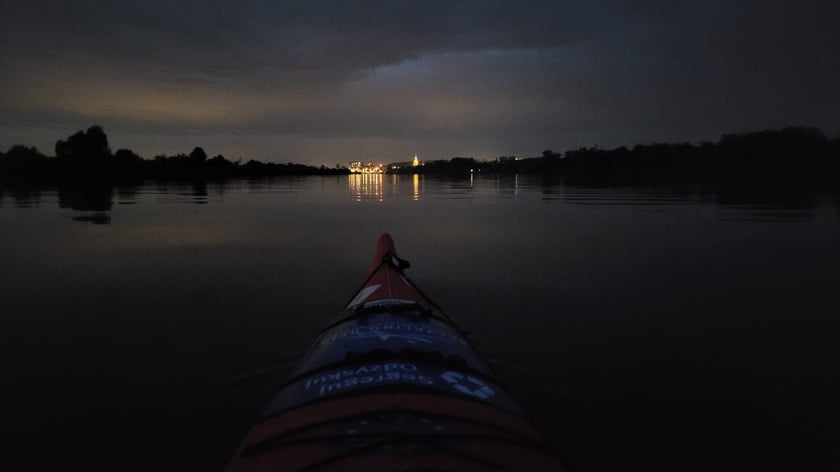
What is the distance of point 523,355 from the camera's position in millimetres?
6480

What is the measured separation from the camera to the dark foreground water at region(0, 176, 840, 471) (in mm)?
4535

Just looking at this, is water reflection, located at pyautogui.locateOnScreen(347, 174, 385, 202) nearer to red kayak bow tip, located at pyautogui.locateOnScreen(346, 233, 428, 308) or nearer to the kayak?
red kayak bow tip, located at pyautogui.locateOnScreen(346, 233, 428, 308)

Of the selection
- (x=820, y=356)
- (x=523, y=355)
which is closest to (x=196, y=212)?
(x=523, y=355)

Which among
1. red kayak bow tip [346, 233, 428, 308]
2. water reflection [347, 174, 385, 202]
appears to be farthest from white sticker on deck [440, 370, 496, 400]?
water reflection [347, 174, 385, 202]

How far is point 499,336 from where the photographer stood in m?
7.23

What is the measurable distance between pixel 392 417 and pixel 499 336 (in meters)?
4.67

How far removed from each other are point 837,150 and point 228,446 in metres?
102

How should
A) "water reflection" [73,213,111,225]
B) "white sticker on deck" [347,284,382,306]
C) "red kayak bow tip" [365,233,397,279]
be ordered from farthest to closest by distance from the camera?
"water reflection" [73,213,111,225] → "red kayak bow tip" [365,233,397,279] → "white sticker on deck" [347,284,382,306]

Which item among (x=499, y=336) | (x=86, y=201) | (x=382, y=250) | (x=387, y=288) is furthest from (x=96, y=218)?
(x=499, y=336)

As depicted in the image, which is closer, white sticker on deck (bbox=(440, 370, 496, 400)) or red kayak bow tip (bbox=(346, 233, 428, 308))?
white sticker on deck (bbox=(440, 370, 496, 400))

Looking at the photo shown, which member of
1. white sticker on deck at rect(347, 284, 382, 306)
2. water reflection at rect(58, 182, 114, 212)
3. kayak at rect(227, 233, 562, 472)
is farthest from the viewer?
water reflection at rect(58, 182, 114, 212)

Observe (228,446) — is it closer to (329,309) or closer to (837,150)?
(329,309)

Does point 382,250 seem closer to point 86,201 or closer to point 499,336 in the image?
point 499,336

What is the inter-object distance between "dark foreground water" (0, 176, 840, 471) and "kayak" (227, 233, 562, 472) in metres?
1.54
